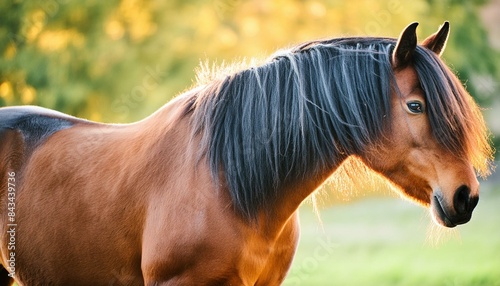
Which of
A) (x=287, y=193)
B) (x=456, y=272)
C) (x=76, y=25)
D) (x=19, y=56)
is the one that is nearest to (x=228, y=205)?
(x=287, y=193)

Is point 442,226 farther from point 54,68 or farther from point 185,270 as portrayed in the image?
point 54,68

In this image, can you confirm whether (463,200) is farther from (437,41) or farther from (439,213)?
(437,41)

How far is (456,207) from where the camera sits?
3.01m

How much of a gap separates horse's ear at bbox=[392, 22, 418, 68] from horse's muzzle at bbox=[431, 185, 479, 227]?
0.66 m

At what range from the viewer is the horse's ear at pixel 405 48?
311 cm

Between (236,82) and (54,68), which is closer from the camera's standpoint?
(236,82)

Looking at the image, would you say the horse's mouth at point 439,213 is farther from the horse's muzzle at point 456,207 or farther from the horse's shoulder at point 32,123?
the horse's shoulder at point 32,123

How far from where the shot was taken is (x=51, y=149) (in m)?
4.05

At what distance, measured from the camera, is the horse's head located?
3.04 metres

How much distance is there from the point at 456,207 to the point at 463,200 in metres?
0.05

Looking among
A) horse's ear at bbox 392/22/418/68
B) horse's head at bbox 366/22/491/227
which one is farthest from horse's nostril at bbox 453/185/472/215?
horse's ear at bbox 392/22/418/68

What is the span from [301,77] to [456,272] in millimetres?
6202

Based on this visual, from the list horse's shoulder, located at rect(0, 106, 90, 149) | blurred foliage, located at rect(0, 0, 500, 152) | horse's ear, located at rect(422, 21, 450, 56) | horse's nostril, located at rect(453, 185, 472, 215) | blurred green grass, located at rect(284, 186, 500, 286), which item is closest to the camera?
horse's nostril, located at rect(453, 185, 472, 215)

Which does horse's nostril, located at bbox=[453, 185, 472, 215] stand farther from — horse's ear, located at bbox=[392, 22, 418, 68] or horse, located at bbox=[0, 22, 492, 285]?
horse's ear, located at bbox=[392, 22, 418, 68]
